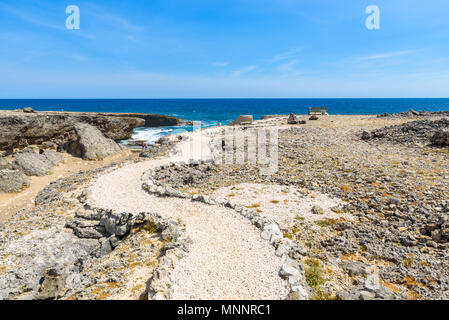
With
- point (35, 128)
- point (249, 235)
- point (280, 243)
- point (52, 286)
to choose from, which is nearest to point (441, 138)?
point (280, 243)

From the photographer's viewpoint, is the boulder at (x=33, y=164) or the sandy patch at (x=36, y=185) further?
the boulder at (x=33, y=164)

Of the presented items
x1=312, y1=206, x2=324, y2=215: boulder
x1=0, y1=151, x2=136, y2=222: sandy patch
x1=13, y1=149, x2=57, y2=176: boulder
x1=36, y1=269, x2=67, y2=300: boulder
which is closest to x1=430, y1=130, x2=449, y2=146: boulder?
x1=312, y1=206, x2=324, y2=215: boulder

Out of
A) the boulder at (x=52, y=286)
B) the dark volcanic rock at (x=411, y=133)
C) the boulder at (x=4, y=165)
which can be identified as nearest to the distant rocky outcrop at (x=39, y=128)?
the boulder at (x=4, y=165)

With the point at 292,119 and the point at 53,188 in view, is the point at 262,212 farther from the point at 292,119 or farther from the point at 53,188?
the point at 292,119

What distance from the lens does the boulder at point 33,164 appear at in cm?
2339

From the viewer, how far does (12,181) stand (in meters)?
20.1

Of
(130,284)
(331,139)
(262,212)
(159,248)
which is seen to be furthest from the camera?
(331,139)

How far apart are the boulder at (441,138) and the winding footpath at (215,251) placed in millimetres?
21816

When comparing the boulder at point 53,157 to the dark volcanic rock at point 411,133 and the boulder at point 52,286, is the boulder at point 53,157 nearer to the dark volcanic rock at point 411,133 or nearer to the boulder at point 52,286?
the boulder at point 52,286

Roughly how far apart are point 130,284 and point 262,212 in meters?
6.80

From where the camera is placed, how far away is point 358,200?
518 inches

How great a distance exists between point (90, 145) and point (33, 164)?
7.38m

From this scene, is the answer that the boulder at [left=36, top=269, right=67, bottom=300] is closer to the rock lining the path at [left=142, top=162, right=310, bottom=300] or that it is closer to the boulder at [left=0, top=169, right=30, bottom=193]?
the rock lining the path at [left=142, top=162, right=310, bottom=300]

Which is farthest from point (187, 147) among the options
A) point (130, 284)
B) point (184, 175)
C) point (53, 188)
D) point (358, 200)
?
point (130, 284)
